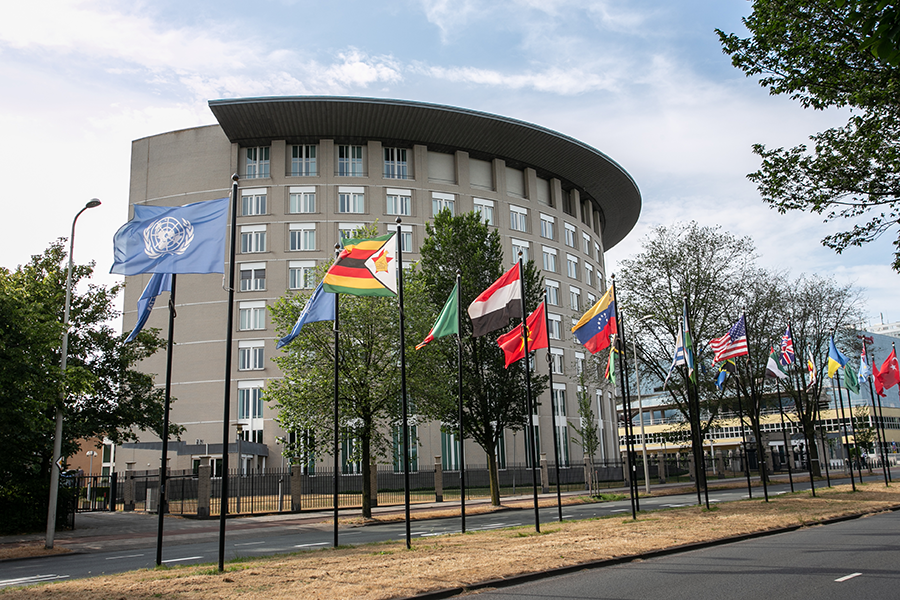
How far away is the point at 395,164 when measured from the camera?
58844 mm

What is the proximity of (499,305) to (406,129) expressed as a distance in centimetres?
4131

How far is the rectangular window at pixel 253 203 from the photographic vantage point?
184 feet

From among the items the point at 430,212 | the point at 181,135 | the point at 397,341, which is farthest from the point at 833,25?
the point at 181,135

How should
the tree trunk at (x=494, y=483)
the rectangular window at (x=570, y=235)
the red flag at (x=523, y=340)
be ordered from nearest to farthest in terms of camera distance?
the red flag at (x=523, y=340) < the tree trunk at (x=494, y=483) < the rectangular window at (x=570, y=235)

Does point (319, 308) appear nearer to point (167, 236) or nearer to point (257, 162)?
point (167, 236)

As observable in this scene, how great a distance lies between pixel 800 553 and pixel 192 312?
49429mm

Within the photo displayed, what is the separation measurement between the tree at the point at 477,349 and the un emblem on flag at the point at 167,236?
1972 centimetres

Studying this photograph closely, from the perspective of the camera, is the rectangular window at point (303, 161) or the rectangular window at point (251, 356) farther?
the rectangular window at point (303, 161)

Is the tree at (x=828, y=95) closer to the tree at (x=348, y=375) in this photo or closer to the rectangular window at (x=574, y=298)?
the tree at (x=348, y=375)

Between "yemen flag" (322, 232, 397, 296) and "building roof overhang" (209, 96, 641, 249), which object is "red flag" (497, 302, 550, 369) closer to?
"yemen flag" (322, 232, 397, 296)

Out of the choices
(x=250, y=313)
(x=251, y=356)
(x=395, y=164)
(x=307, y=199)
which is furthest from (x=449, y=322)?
(x=395, y=164)

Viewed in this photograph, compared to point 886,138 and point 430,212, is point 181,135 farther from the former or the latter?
point 886,138

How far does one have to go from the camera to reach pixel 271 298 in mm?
54344

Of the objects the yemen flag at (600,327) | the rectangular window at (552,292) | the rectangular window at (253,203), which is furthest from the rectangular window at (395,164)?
the yemen flag at (600,327)
